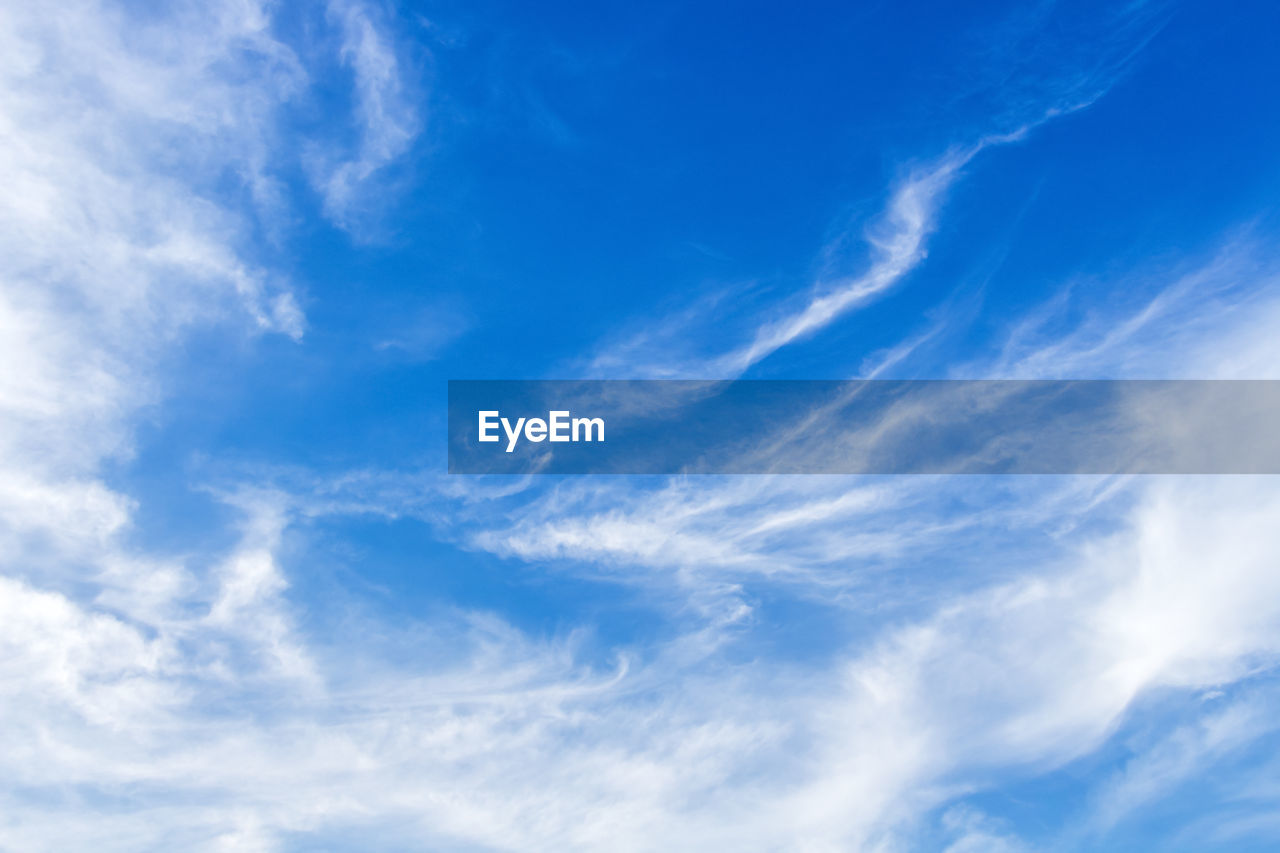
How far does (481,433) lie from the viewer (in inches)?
4429

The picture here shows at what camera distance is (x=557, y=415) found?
11462 cm

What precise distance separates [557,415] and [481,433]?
26.0 feet
